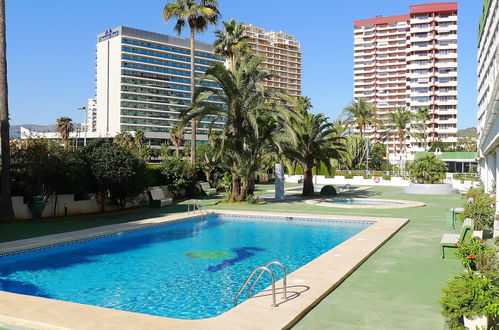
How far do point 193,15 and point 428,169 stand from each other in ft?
70.3

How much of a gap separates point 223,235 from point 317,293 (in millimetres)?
8992

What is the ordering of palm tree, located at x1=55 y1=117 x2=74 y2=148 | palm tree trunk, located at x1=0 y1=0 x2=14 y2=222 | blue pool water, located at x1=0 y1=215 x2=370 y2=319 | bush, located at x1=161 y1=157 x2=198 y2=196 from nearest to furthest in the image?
blue pool water, located at x1=0 y1=215 x2=370 y2=319 < palm tree trunk, located at x1=0 y1=0 x2=14 y2=222 < bush, located at x1=161 y1=157 x2=198 y2=196 < palm tree, located at x1=55 y1=117 x2=74 y2=148

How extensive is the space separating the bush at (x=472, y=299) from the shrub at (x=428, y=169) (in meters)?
30.8

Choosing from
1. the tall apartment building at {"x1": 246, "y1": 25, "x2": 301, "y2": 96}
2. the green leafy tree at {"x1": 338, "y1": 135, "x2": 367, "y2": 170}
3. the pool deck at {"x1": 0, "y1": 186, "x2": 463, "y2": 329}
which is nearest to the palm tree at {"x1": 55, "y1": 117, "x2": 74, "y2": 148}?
the green leafy tree at {"x1": 338, "y1": 135, "x2": 367, "y2": 170}

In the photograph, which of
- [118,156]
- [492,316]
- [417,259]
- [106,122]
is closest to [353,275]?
[417,259]

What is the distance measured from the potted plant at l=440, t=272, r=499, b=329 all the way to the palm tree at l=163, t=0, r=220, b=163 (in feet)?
85.9

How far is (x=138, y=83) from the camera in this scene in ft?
436

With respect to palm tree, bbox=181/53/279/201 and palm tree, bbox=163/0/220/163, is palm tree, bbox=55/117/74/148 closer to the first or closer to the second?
palm tree, bbox=163/0/220/163

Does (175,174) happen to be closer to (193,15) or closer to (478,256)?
(193,15)

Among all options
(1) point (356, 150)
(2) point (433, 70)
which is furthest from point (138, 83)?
(1) point (356, 150)

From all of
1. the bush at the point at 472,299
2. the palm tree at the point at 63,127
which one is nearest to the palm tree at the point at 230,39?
the bush at the point at 472,299

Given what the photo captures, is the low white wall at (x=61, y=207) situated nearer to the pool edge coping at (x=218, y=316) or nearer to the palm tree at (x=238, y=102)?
the palm tree at (x=238, y=102)

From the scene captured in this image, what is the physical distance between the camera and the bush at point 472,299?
5.09 metres

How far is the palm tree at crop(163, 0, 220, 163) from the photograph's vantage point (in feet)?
105
